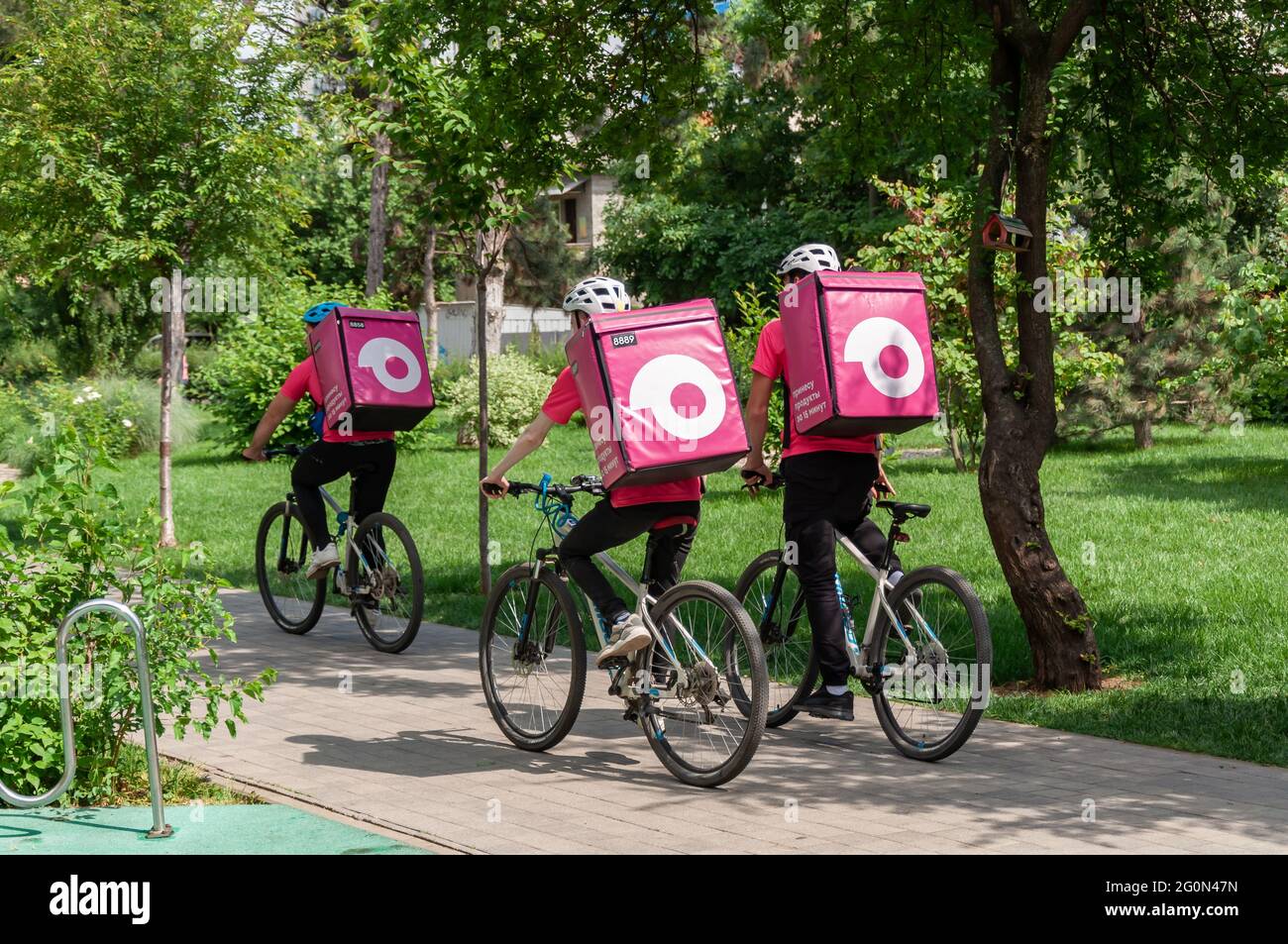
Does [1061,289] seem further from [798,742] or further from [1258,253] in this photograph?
[798,742]

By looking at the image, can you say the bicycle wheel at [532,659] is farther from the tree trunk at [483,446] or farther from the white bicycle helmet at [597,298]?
the tree trunk at [483,446]

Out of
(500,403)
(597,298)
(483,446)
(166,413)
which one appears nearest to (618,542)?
(597,298)

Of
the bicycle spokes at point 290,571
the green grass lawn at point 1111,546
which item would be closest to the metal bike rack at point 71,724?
the green grass lawn at point 1111,546

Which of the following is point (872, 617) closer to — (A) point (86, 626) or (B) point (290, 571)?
(A) point (86, 626)

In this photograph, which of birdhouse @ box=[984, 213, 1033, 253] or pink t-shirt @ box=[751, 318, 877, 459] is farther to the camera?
birdhouse @ box=[984, 213, 1033, 253]

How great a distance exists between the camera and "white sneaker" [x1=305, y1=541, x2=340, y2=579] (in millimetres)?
9914

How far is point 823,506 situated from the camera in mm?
6824

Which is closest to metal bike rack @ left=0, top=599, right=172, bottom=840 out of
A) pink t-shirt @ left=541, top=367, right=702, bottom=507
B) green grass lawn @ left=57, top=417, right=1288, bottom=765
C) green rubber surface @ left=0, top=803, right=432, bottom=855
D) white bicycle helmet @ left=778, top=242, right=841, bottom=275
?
green rubber surface @ left=0, top=803, right=432, bottom=855

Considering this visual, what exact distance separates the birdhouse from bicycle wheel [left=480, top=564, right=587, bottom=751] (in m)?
2.90

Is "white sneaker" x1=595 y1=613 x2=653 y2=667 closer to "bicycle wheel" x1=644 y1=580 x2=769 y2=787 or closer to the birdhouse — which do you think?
"bicycle wheel" x1=644 y1=580 x2=769 y2=787

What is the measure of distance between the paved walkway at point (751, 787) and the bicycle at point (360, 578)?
4.33 feet

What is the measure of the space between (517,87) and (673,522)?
13.9 ft

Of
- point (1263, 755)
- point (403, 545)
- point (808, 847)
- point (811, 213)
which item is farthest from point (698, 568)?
point (811, 213)

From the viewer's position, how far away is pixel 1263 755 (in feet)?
21.2
